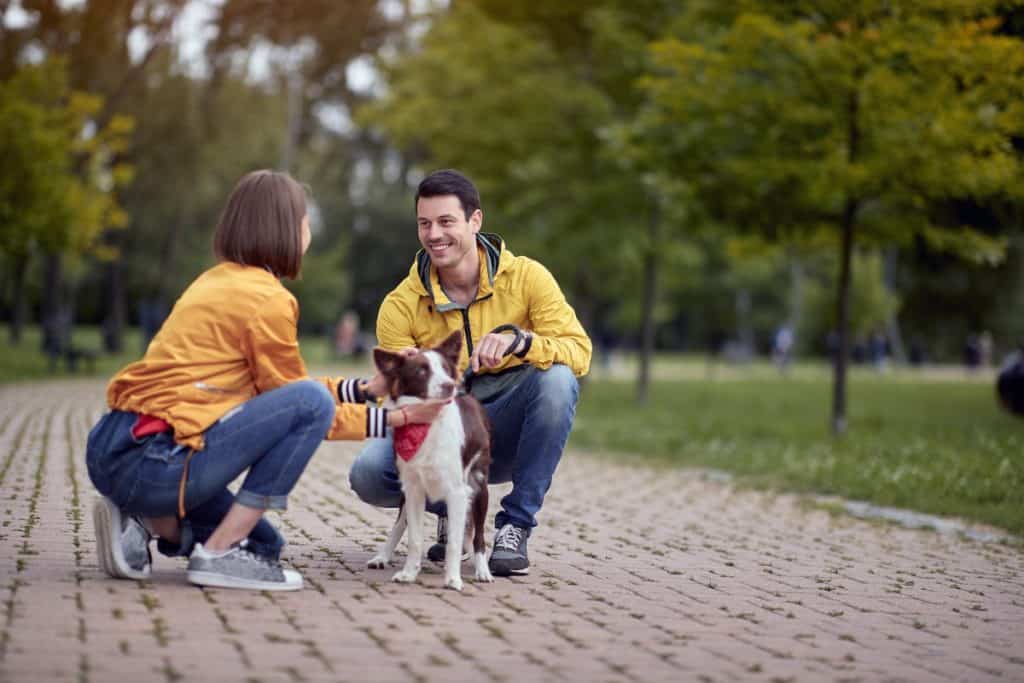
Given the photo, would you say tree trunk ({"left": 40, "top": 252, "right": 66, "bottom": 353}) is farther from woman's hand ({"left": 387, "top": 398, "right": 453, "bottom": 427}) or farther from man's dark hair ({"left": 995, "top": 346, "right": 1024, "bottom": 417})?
woman's hand ({"left": 387, "top": 398, "right": 453, "bottom": 427})

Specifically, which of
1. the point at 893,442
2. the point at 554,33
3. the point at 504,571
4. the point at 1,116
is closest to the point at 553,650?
the point at 504,571

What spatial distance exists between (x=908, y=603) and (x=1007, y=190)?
905 centimetres

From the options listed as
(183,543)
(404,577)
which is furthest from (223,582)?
(404,577)

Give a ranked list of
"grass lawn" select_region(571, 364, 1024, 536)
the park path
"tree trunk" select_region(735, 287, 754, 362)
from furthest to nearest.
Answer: "tree trunk" select_region(735, 287, 754, 362) < "grass lawn" select_region(571, 364, 1024, 536) < the park path

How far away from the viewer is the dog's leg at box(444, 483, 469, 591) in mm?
5484

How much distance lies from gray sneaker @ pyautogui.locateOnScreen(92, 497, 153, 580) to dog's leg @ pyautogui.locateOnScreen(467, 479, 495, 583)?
143 cm

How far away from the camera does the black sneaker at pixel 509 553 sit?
6.02m

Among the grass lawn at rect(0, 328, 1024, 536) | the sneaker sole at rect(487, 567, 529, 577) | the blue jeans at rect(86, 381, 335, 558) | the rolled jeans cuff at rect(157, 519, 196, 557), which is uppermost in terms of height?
the blue jeans at rect(86, 381, 335, 558)

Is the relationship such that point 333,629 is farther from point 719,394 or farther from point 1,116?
point 719,394

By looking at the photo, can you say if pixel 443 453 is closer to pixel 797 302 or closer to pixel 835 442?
pixel 835 442

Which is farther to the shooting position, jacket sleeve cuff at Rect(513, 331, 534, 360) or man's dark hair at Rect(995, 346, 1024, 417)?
man's dark hair at Rect(995, 346, 1024, 417)

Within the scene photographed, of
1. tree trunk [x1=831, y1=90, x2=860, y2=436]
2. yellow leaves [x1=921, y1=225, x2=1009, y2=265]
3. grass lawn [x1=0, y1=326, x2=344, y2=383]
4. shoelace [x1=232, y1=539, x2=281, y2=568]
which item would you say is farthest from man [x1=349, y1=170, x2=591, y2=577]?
grass lawn [x1=0, y1=326, x2=344, y2=383]

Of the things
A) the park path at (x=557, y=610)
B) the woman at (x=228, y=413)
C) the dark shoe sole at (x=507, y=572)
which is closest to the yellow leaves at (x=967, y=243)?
the park path at (x=557, y=610)

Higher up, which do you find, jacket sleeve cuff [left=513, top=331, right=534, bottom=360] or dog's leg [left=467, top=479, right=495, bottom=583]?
jacket sleeve cuff [left=513, top=331, right=534, bottom=360]
